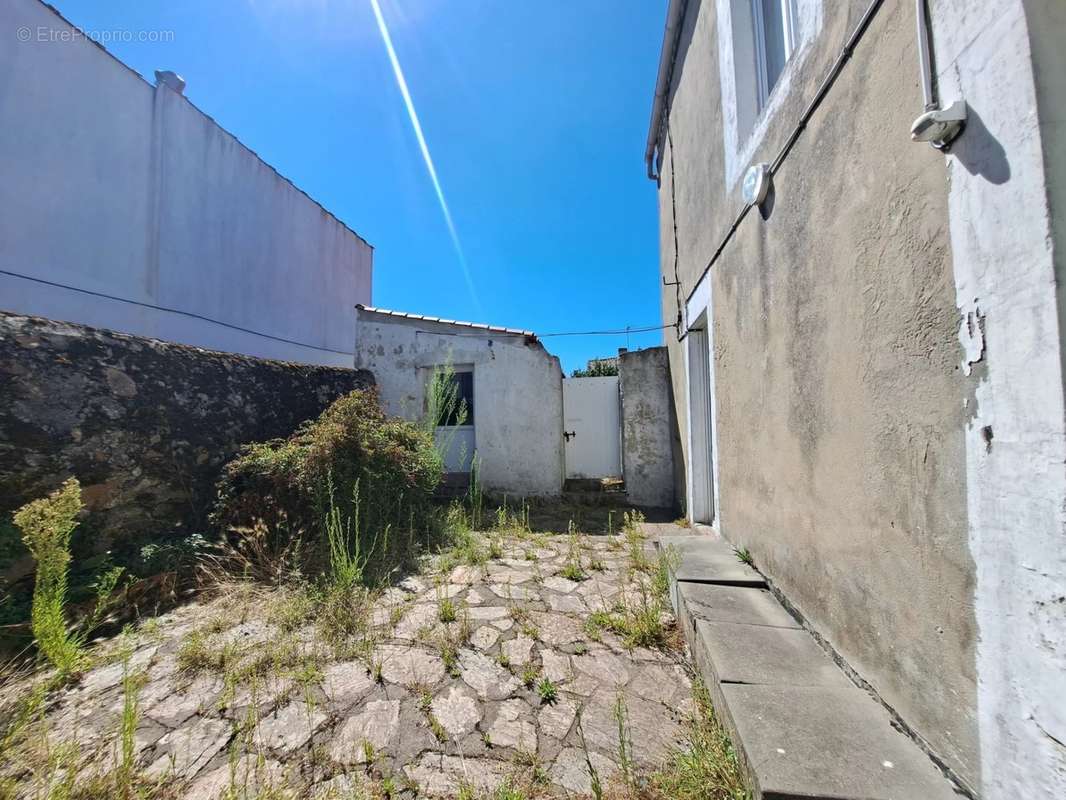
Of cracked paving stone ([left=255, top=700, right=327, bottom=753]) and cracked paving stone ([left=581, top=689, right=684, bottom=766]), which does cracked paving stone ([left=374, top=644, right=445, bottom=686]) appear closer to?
cracked paving stone ([left=255, top=700, right=327, bottom=753])

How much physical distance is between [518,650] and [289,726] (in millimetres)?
1198

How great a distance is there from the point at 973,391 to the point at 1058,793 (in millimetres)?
944

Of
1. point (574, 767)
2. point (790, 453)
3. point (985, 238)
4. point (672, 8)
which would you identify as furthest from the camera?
point (672, 8)

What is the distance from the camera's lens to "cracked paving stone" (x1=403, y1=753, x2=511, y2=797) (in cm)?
158

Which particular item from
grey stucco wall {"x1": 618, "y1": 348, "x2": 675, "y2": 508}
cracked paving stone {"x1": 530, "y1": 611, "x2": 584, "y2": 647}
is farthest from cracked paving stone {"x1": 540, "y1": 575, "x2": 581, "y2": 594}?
grey stucco wall {"x1": 618, "y1": 348, "x2": 675, "y2": 508}

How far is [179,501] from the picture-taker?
3.69 meters

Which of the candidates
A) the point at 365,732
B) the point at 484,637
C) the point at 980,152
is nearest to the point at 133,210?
the point at 484,637

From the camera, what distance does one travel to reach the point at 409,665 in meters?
2.35

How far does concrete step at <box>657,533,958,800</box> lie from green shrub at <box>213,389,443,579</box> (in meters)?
2.68

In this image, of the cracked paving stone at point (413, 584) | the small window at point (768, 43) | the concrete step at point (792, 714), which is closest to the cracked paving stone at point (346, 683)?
the cracked paving stone at point (413, 584)

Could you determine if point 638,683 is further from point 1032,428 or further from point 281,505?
point 281,505

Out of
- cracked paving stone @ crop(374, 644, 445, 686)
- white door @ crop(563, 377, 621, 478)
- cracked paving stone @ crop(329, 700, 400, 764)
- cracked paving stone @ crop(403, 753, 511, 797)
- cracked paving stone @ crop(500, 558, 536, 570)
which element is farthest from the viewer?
white door @ crop(563, 377, 621, 478)

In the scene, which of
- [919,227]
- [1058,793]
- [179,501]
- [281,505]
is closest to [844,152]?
[919,227]

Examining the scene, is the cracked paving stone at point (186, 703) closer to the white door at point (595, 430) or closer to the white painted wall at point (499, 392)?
the white painted wall at point (499, 392)
